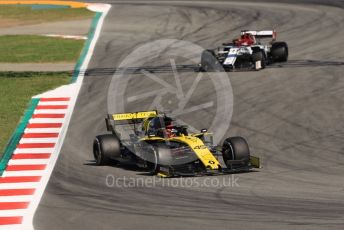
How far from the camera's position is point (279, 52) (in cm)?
3447

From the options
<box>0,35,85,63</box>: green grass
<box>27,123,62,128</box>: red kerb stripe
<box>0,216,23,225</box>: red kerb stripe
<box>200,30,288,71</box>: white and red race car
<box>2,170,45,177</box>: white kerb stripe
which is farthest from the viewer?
<box>0,35,85,63</box>: green grass

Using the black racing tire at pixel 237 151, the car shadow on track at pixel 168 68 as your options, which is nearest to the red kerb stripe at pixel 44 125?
the car shadow on track at pixel 168 68

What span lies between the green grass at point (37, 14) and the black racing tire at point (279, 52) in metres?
16.0

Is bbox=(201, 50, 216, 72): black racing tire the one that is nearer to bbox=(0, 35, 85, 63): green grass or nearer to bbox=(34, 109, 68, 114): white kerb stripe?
bbox=(0, 35, 85, 63): green grass

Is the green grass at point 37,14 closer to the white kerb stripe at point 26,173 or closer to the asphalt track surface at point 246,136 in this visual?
the asphalt track surface at point 246,136

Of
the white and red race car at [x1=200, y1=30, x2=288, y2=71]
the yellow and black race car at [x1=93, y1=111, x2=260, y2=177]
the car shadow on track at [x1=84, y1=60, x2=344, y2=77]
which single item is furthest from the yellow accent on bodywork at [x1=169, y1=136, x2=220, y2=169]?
the car shadow on track at [x1=84, y1=60, x2=344, y2=77]

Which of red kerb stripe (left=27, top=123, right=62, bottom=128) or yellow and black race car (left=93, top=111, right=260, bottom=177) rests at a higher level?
red kerb stripe (left=27, top=123, right=62, bottom=128)

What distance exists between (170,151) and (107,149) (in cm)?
205

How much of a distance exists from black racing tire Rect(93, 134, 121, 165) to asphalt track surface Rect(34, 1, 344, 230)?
0.31 metres

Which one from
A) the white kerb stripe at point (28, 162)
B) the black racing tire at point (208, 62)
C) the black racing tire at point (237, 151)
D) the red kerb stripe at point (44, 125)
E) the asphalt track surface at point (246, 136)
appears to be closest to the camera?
the asphalt track surface at point (246, 136)

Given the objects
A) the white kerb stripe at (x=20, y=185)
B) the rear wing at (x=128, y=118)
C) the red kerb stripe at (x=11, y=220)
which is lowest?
the red kerb stripe at (x=11, y=220)

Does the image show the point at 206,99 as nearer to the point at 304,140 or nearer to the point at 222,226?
the point at 304,140

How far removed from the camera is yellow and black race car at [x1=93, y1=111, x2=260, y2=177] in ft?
65.3

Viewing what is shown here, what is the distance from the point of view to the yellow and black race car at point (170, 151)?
19891 millimetres
